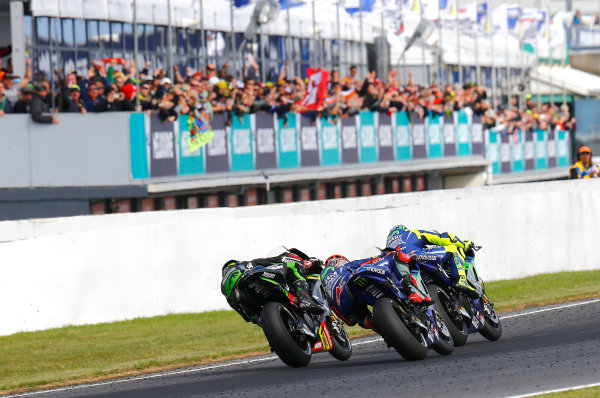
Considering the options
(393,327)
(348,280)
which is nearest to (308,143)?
(348,280)

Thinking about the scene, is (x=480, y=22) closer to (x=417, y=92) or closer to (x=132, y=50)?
(x=417, y=92)

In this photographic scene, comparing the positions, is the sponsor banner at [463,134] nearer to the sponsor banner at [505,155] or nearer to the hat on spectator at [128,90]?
the sponsor banner at [505,155]

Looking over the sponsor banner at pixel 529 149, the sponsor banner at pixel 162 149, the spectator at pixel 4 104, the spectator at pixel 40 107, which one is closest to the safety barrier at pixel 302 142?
the sponsor banner at pixel 162 149

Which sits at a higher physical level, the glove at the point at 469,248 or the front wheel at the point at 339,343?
the glove at the point at 469,248

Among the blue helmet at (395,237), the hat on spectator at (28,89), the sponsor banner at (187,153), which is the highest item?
the hat on spectator at (28,89)

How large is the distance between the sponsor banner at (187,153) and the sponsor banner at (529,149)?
15.3 metres

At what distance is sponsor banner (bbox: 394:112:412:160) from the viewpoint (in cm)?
2733

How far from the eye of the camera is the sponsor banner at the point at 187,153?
21.2 metres

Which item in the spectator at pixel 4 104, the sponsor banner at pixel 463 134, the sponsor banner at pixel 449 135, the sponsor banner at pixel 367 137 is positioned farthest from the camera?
the sponsor banner at pixel 463 134

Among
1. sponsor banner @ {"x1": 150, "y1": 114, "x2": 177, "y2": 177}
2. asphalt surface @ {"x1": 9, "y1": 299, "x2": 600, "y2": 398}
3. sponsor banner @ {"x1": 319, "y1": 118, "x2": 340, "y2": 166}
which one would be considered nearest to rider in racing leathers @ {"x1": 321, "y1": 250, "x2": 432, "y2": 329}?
asphalt surface @ {"x1": 9, "y1": 299, "x2": 600, "y2": 398}

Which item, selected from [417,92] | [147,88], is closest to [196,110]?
[147,88]

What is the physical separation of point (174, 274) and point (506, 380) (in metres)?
8.21

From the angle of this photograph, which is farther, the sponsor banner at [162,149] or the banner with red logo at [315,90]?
the banner with red logo at [315,90]

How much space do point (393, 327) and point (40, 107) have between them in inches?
433
